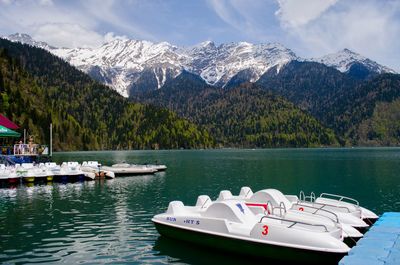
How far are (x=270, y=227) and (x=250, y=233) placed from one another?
1.40m

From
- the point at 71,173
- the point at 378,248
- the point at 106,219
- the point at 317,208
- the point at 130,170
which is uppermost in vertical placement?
the point at 71,173

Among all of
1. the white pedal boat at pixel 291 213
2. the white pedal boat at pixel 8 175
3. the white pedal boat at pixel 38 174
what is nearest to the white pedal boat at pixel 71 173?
the white pedal boat at pixel 38 174

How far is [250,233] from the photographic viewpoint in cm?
2522

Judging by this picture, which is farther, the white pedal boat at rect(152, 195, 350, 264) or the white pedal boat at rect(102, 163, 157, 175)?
the white pedal boat at rect(102, 163, 157, 175)

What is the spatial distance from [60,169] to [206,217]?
64.2 m

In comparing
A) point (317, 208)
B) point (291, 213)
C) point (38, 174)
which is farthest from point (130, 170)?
point (291, 213)

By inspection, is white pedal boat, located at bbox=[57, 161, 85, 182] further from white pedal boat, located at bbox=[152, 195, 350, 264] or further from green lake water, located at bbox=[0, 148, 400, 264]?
white pedal boat, located at bbox=[152, 195, 350, 264]

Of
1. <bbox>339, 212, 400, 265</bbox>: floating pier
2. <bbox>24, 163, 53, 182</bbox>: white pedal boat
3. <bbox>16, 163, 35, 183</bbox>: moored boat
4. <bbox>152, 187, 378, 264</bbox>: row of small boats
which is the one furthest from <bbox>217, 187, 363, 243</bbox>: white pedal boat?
<bbox>24, 163, 53, 182</bbox>: white pedal boat

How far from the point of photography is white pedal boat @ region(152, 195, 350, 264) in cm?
2309

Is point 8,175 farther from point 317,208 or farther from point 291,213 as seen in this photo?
point 317,208

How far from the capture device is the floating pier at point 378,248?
20.7m

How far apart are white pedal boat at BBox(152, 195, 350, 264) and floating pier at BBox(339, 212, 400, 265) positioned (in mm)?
1089

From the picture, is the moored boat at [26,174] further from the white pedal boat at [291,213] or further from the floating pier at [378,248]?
the floating pier at [378,248]

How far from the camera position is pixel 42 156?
117312 millimetres
